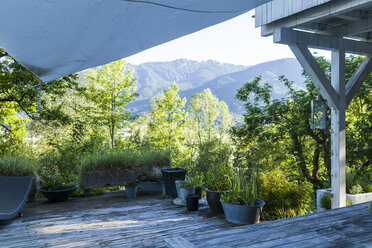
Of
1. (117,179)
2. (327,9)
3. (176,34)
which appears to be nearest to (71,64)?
(176,34)

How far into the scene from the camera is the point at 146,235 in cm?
313

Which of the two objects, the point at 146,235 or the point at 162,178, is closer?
the point at 146,235

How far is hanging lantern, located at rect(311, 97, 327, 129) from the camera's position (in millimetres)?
3951

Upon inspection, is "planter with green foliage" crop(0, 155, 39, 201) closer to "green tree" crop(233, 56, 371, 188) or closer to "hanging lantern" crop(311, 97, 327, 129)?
"hanging lantern" crop(311, 97, 327, 129)

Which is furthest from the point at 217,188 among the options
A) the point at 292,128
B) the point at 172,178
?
the point at 292,128

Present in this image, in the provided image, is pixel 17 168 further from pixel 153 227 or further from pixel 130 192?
pixel 153 227

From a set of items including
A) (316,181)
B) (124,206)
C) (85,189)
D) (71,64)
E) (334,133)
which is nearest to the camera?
(71,64)

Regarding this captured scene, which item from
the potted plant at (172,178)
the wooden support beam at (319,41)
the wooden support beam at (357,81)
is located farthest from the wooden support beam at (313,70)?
the potted plant at (172,178)

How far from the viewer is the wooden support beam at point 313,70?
364cm

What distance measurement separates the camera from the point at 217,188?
396 centimetres

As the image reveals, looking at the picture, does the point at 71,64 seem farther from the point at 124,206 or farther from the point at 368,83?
the point at 368,83

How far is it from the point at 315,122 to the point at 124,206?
9.77 feet

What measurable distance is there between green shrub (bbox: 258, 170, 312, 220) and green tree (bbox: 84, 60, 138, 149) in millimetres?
13813

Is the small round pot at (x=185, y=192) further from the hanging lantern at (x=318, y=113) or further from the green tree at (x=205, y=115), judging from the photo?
the green tree at (x=205, y=115)
